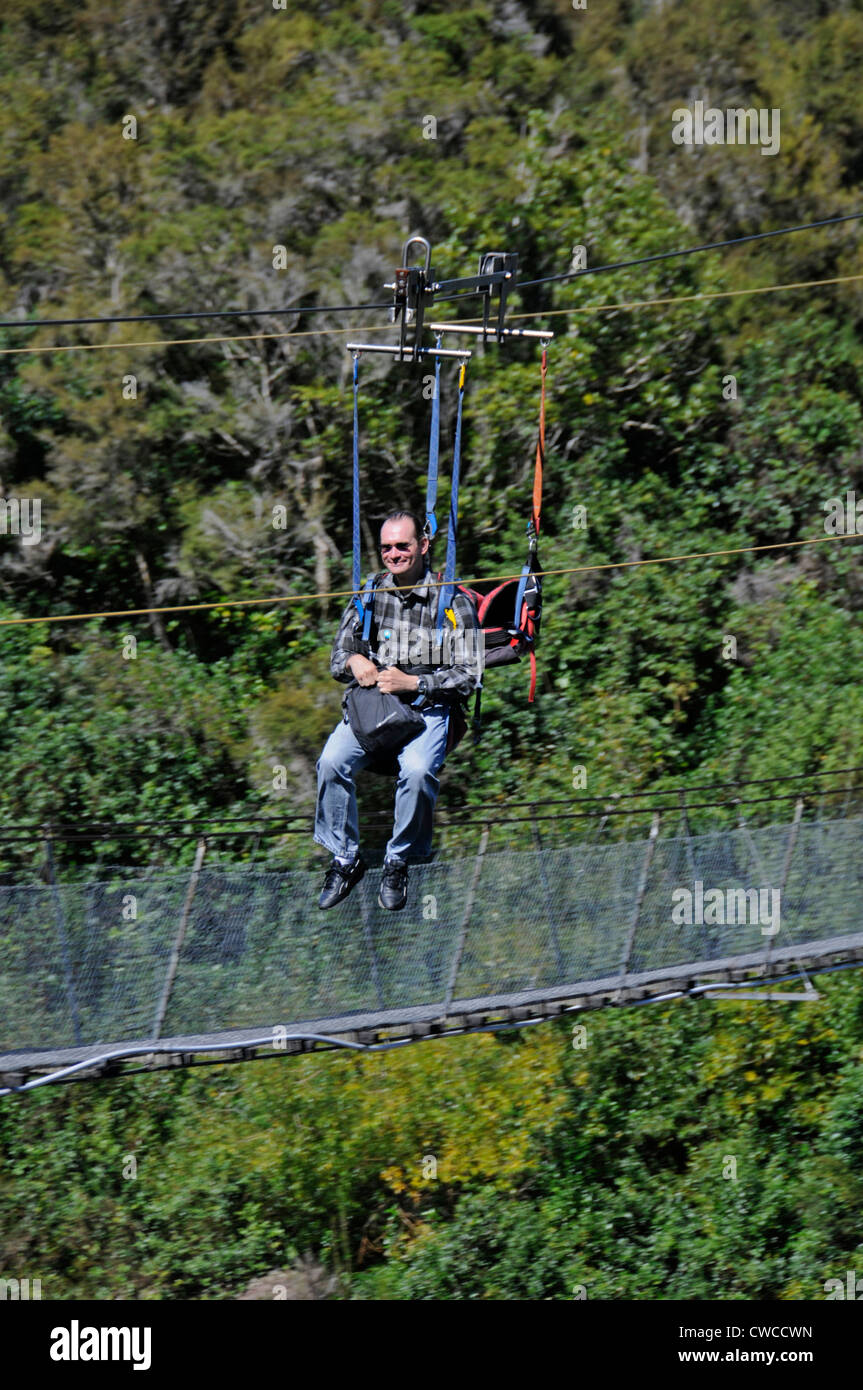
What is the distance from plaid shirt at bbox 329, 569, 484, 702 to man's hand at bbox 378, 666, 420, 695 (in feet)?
0.20

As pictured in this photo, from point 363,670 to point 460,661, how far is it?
35cm

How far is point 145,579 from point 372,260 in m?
3.05

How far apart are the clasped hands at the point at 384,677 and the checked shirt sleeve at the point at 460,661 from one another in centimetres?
8

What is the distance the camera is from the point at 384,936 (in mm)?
8859

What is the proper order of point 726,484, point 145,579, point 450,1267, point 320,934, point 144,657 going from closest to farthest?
1. point 320,934
2. point 450,1267
3. point 144,657
4. point 145,579
5. point 726,484

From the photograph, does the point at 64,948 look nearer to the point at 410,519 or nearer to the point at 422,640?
the point at 422,640

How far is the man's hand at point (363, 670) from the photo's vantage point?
20.5 feet

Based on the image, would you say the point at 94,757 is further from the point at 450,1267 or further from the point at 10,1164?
the point at 450,1267

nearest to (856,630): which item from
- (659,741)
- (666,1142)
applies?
(659,741)

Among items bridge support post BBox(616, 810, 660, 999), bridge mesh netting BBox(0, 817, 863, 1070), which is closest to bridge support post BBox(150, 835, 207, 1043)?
bridge mesh netting BBox(0, 817, 863, 1070)

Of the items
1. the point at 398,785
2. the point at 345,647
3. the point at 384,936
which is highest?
the point at 345,647

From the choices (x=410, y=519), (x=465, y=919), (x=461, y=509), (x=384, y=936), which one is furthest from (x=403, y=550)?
(x=461, y=509)

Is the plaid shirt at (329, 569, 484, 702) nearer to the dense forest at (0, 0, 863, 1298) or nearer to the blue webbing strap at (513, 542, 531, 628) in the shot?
the blue webbing strap at (513, 542, 531, 628)

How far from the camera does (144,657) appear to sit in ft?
42.5
